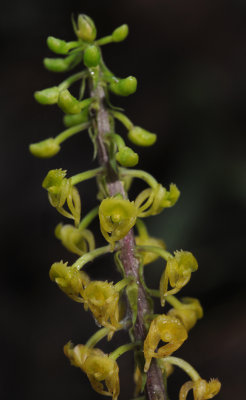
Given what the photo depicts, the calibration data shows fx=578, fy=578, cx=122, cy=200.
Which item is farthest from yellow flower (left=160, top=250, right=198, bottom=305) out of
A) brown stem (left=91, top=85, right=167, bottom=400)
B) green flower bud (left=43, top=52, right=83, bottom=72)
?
green flower bud (left=43, top=52, right=83, bottom=72)

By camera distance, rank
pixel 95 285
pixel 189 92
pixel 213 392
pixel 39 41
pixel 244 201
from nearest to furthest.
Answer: pixel 95 285
pixel 213 392
pixel 244 201
pixel 189 92
pixel 39 41

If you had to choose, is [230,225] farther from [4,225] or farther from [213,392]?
[213,392]

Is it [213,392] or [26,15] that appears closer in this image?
[213,392]

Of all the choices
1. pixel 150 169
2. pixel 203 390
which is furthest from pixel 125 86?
pixel 150 169

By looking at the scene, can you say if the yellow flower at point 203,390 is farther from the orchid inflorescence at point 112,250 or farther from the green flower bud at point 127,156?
the green flower bud at point 127,156

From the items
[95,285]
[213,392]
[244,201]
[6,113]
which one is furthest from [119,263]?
[6,113]

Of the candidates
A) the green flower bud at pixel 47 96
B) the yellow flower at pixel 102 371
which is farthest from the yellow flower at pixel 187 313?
the green flower bud at pixel 47 96
